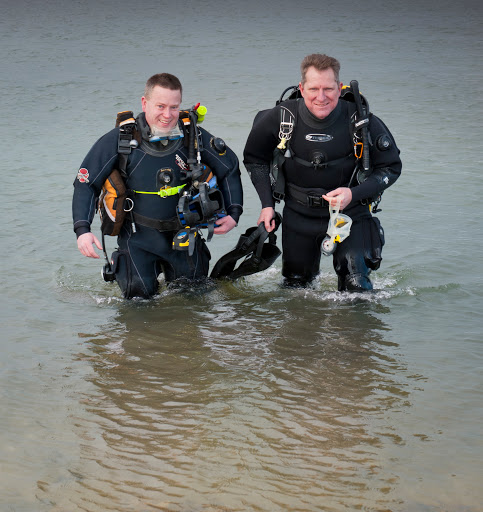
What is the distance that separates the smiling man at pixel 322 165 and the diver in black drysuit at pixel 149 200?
0.21m

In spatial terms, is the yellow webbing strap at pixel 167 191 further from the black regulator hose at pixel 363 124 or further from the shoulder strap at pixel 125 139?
the black regulator hose at pixel 363 124

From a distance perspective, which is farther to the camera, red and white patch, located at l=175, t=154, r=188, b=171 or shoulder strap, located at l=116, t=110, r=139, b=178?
red and white patch, located at l=175, t=154, r=188, b=171

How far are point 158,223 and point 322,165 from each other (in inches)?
41.2

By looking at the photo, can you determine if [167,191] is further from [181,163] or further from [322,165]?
[322,165]

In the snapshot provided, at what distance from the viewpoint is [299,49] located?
18.4 meters

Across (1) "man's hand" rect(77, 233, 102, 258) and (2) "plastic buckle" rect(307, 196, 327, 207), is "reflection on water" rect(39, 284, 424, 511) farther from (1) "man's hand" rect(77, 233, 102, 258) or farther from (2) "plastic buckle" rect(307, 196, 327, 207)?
(2) "plastic buckle" rect(307, 196, 327, 207)

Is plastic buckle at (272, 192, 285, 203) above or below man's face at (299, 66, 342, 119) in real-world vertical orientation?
below

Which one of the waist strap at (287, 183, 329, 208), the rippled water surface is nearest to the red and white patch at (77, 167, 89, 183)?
the rippled water surface

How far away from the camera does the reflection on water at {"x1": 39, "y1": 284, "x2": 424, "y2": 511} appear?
3344mm

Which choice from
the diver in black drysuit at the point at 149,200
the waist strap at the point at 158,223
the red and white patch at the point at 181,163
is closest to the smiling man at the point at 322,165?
the diver in black drysuit at the point at 149,200

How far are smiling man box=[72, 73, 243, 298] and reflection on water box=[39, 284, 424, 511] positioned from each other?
36 cm

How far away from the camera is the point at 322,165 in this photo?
16.1ft

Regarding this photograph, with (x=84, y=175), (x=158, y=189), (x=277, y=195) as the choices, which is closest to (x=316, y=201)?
(x=277, y=195)

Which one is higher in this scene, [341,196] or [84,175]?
[84,175]
